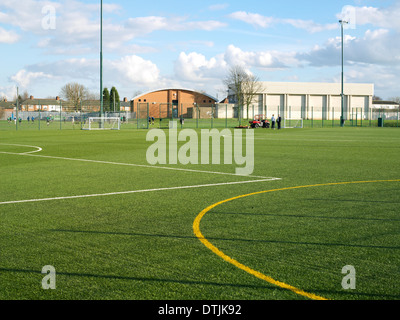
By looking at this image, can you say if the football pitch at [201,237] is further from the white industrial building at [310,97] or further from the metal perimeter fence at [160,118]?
the white industrial building at [310,97]

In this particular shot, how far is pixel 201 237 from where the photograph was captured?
6.07 metres

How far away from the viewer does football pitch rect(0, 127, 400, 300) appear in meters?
4.36

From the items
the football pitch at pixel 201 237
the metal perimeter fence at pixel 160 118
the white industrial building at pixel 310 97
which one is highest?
the white industrial building at pixel 310 97

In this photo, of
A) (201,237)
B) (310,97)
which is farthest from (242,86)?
(201,237)

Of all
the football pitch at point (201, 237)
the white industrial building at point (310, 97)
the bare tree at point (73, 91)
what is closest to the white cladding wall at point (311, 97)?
the white industrial building at point (310, 97)

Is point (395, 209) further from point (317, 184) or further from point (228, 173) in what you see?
point (228, 173)

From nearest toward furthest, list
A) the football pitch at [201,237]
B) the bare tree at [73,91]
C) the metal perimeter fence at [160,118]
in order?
1. the football pitch at [201,237]
2. the metal perimeter fence at [160,118]
3. the bare tree at [73,91]

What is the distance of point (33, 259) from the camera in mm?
5160

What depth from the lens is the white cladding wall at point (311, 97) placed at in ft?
328

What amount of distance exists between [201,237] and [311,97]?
10199cm

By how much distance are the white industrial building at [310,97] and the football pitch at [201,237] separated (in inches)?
3502

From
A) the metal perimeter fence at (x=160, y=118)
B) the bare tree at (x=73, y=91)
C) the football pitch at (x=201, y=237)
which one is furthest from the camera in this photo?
the bare tree at (x=73, y=91)

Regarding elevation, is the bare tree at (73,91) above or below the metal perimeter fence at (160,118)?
above

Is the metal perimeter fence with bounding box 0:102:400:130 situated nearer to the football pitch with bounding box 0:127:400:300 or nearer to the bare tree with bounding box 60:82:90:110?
the bare tree with bounding box 60:82:90:110
